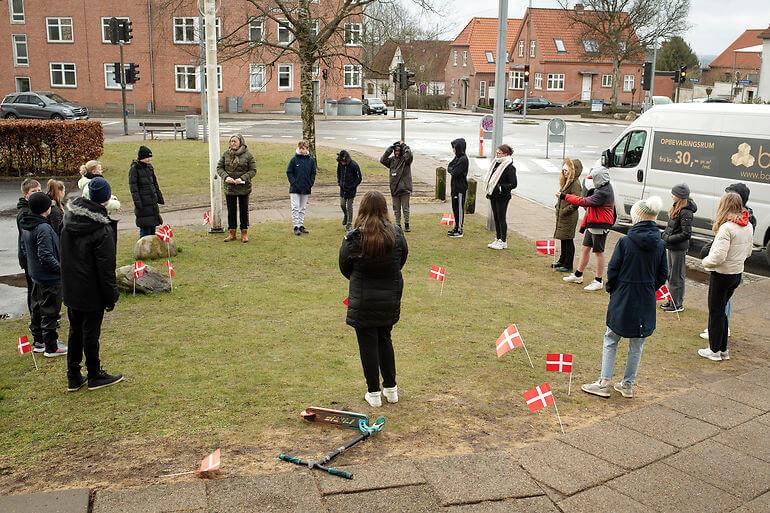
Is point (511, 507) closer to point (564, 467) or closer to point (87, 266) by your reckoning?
point (564, 467)

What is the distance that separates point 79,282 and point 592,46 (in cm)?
7616

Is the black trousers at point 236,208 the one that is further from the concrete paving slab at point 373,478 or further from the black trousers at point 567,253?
the concrete paving slab at point 373,478

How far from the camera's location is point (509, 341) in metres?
7.16

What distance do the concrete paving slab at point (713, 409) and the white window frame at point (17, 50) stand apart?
58.3 metres

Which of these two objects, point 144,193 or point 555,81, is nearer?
point 144,193

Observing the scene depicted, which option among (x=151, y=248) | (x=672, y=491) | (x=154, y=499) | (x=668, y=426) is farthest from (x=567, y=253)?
(x=154, y=499)

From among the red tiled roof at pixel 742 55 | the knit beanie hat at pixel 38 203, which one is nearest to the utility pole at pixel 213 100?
the knit beanie hat at pixel 38 203

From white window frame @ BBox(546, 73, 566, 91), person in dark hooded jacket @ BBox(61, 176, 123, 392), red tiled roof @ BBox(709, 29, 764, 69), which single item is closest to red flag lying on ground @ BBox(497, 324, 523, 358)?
person in dark hooded jacket @ BBox(61, 176, 123, 392)

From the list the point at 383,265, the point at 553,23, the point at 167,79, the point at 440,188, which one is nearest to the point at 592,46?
the point at 553,23

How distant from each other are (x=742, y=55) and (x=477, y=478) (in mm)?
121684

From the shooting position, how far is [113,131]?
1485 inches

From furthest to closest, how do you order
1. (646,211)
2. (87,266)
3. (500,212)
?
1. (500,212)
2. (646,211)
3. (87,266)

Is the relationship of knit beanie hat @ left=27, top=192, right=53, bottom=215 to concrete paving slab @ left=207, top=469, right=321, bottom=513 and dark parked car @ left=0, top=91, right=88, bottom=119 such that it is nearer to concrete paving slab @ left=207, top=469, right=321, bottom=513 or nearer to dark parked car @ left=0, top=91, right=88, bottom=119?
concrete paving slab @ left=207, top=469, right=321, bottom=513

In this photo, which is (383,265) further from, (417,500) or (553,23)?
(553,23)
